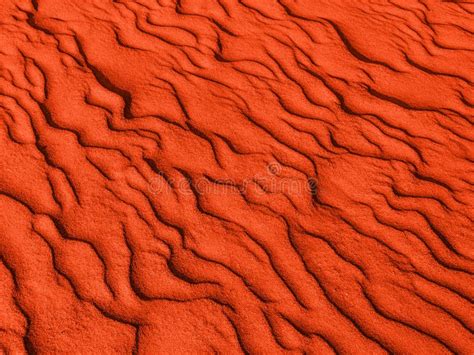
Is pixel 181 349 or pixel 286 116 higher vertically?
pixel 286 116

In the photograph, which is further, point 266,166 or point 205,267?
point 266,166

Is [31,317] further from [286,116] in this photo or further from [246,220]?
[286,116]

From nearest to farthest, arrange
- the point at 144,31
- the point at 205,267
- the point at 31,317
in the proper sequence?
the point at 31,317
the point at 205,267
the point at 144,31

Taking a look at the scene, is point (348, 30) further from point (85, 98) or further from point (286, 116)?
point (85, 98)

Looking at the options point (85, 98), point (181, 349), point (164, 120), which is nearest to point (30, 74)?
point (85, 98)

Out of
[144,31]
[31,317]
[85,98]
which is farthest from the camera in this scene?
[144,31]

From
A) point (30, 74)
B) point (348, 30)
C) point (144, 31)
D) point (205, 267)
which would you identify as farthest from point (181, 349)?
point (348, 30)

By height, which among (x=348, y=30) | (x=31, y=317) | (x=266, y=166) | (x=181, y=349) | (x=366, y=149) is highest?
(x=348, y=30)
